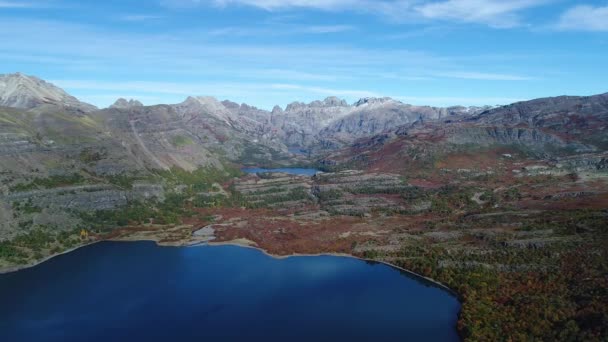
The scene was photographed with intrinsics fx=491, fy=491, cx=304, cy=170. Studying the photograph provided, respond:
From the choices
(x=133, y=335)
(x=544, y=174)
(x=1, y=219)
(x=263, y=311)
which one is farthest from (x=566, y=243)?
(x=1, y=219)

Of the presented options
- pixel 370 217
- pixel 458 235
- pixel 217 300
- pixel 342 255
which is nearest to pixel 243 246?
pixel 342 255

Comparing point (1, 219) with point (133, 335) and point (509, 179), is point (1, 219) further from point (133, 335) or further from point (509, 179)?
point (509, 179)

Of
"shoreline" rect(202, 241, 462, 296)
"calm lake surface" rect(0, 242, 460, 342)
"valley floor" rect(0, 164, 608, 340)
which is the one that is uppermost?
"valley floor" rect(0, 164, 608, 340)

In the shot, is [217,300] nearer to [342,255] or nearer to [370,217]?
[342,255]

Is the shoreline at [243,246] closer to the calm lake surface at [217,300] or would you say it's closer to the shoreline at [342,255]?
the shoreline at [342,255]

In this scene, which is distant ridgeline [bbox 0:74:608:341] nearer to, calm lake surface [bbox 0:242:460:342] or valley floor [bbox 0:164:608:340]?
valley floor [bbox 0:164:608:340]

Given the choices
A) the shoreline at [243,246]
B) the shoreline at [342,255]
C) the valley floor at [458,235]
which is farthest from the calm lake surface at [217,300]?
the valley floor at [458,235]

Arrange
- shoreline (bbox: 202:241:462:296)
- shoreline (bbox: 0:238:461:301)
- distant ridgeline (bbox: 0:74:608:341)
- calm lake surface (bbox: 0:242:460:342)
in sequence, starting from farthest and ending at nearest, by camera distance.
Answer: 1. shoreline (bbox: 0:238:461:301)
2. shoreline (bbox: 202:241:462:296)
3. distant ridgeline (bbox: 0:74:608:341)
4. calm lake surface (bbox: 0:242:460:342)

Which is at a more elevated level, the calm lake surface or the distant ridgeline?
the distant ridgeline


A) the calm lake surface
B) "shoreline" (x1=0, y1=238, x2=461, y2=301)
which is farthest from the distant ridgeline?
the calm lake surface
